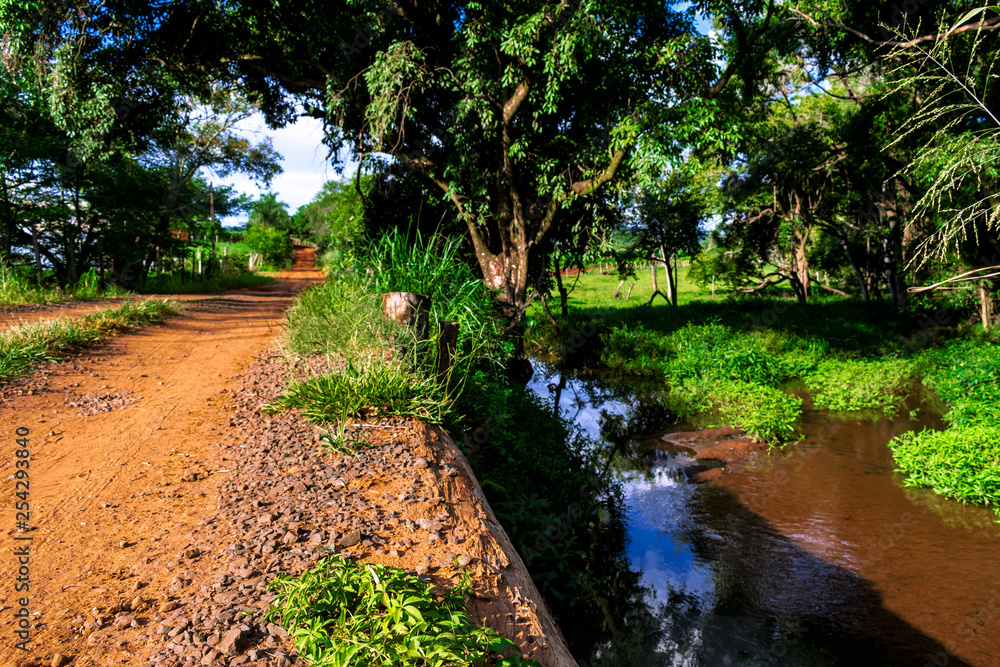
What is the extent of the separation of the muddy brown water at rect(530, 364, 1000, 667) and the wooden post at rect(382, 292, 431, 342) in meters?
2.65

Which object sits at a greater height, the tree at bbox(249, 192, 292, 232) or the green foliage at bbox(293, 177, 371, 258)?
the tree at bbox(249, 192, 292, 232)

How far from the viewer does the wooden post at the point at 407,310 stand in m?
4.24

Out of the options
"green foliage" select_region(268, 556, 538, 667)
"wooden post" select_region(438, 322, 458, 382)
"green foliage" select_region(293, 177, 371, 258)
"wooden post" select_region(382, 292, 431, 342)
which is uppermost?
"green foliage" select_region(293, 177, 371, 258)

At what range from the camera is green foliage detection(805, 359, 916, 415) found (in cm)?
847

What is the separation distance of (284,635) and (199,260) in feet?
71.2

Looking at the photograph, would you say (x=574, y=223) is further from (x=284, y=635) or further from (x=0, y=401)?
(x=284, y=635)

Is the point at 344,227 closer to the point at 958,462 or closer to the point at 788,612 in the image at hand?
the point at 788,612

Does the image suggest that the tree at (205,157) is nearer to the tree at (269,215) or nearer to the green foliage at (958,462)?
the green foliage at (958,462)

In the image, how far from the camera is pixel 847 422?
7.93 m

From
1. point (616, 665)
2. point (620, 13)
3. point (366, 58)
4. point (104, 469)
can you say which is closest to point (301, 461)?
point (104, 469)

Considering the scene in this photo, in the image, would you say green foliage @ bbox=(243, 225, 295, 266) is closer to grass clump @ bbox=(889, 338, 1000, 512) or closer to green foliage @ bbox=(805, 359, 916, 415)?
green foliage @ bbox=(805, 359, 916, 415)

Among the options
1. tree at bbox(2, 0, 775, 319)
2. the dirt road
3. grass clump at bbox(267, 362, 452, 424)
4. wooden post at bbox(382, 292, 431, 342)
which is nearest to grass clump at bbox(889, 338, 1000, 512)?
tree at bbox(2, 0, 775, 319)

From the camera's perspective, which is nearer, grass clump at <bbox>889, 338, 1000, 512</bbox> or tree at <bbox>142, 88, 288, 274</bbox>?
grass clump at <bbox>889, 338, 1000, 512</bbox>

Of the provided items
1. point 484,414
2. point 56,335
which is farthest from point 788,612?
point 56,335
